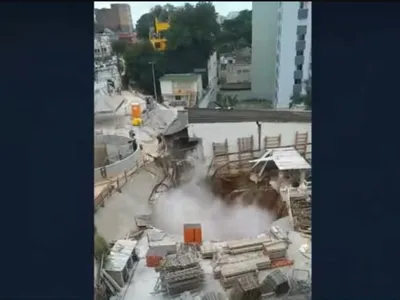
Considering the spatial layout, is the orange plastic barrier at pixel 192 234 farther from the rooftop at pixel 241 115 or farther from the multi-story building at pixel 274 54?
the multi-story building at pixel 274 54

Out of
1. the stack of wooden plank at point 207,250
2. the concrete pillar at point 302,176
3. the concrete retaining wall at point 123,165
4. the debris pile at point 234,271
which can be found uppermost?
the concrete retaining wall at point 123,165

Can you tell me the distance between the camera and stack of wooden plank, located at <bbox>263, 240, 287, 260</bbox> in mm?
2510

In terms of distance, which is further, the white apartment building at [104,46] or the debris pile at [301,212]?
the debris pile at [301,212]

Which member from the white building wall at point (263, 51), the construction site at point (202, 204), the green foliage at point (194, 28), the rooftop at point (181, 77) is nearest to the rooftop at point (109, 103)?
the construction site at point (202, 204)

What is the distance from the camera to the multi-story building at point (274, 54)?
2.67m

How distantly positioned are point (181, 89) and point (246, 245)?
893 mm

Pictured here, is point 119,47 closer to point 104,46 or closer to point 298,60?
point 104,46

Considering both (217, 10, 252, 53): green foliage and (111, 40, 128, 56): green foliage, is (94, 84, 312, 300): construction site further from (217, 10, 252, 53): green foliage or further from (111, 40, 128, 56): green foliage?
(217, 10, 252, 53): green foliage

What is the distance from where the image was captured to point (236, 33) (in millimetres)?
2508
